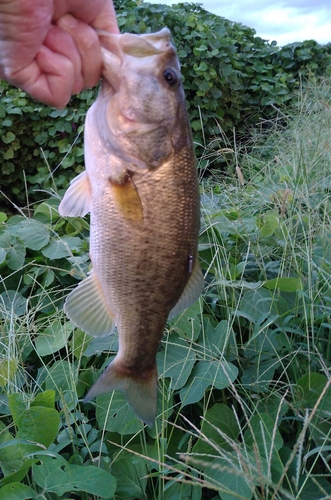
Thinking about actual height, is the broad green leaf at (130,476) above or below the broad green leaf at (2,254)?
below

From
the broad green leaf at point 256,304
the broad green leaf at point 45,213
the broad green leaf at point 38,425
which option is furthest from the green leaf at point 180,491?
the broad green leaf at point 45,213

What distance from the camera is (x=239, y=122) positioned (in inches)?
283

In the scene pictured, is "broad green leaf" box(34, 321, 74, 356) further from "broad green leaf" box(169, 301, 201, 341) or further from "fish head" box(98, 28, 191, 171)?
"fish head" box(98, 28, 191, 171)

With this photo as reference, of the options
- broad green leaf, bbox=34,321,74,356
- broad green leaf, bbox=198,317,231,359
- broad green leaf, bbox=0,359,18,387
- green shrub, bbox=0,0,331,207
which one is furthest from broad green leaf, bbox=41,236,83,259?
green shrub, bbox=0,0,331,207

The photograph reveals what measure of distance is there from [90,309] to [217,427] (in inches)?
28.5

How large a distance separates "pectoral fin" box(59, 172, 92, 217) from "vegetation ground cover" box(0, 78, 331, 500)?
71 centimetres

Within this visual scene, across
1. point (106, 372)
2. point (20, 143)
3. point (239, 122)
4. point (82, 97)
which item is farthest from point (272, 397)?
point (239, 122)

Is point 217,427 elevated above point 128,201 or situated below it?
below

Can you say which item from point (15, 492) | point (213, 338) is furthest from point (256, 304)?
point (15, 492)

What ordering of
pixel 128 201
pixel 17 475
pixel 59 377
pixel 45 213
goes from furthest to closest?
pixel 45 213
pixel 59 377
pixel 17 475
pixel 128 201

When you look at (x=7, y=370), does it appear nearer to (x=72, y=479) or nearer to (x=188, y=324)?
(x=72, y=479)

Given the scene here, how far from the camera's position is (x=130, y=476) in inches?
74.1

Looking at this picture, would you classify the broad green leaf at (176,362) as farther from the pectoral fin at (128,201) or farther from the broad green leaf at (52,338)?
the pectoral fin at (128,201)

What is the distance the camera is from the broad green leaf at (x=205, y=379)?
77.7 inches
